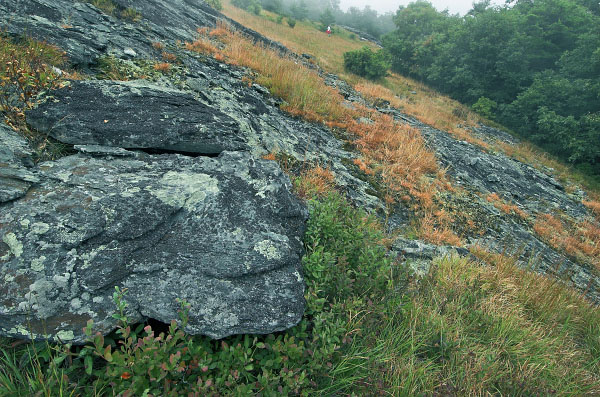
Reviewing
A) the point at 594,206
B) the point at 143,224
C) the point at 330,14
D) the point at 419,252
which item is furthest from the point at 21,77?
the point at 330,14

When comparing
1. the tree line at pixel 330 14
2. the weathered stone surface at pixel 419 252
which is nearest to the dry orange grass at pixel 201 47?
the weathered stone surface at pixel 419 252

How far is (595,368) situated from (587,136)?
19708mm

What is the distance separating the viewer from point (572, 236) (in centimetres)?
789

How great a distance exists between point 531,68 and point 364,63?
1435 centimetres

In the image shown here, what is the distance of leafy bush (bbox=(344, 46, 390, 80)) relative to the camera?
19.6 meters

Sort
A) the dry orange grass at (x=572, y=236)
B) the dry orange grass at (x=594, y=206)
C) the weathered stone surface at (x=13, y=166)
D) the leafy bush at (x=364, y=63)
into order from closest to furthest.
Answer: the weathered stone surface at (x=13, y=166)
the dry orange grass at (x=572, y=236)
the dry orange grass at (x=594, y=206)
the leafy bush at (x=364, y=63)

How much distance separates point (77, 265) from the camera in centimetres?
189

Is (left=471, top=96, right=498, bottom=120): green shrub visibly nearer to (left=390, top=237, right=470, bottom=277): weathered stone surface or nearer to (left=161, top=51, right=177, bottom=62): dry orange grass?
(left=390, top=237, right=470, bottom=277): weathered stone surface

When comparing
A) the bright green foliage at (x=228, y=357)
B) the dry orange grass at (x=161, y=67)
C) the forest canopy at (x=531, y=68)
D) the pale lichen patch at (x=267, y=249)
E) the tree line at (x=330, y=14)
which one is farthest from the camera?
the tree line at (x=330, y=14)

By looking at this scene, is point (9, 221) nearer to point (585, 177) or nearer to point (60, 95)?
point (60, 95)

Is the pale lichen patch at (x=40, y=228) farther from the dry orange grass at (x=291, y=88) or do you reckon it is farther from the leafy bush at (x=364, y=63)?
the leafy bush at (x=364, y=63)

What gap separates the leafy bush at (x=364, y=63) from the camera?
1956 centimetres

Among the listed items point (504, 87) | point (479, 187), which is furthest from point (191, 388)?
point (504, 87)

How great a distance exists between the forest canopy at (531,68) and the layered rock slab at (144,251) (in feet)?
69.9
